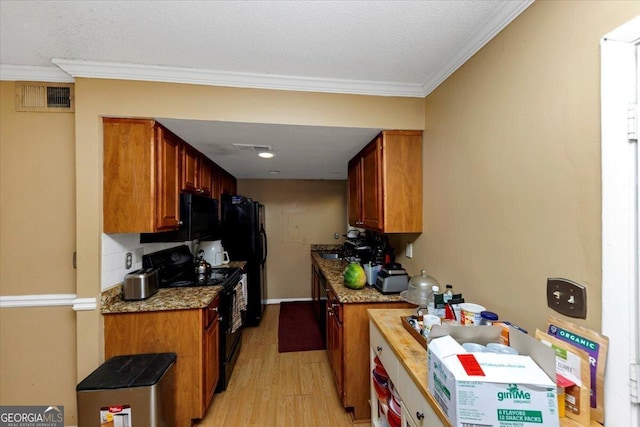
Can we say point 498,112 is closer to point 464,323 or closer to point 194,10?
point 464,323

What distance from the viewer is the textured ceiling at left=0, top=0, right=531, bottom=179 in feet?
3.99

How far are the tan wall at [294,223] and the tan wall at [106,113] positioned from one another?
284 centimetres

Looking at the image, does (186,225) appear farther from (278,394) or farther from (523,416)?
(523,416)

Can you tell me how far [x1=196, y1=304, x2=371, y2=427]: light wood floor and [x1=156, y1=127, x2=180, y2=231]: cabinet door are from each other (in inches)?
59.2

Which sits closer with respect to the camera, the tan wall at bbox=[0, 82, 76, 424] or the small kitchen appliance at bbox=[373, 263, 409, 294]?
the tan wall at bbox=[0, 82, 76, 424]

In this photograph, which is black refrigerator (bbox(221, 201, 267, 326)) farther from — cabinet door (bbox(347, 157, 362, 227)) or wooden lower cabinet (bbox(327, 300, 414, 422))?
wooden lower cabinet (bbox(327, 300, 414, 422))

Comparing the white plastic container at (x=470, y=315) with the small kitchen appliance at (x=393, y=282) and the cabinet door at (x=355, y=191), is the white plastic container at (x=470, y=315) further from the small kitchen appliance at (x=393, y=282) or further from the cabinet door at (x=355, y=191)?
the cabinet door at (x=355, y=191)

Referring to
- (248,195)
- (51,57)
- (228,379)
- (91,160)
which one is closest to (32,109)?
(51,57)

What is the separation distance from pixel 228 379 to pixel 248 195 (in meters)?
2.92

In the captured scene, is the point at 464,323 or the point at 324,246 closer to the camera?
the point at 464,323

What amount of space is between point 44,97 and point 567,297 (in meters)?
3.17

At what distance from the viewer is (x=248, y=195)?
4598 millimetres

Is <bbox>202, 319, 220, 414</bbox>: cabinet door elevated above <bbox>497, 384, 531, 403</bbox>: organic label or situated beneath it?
situated beneath

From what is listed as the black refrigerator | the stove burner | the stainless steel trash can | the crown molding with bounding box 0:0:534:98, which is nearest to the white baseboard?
the stove burner
